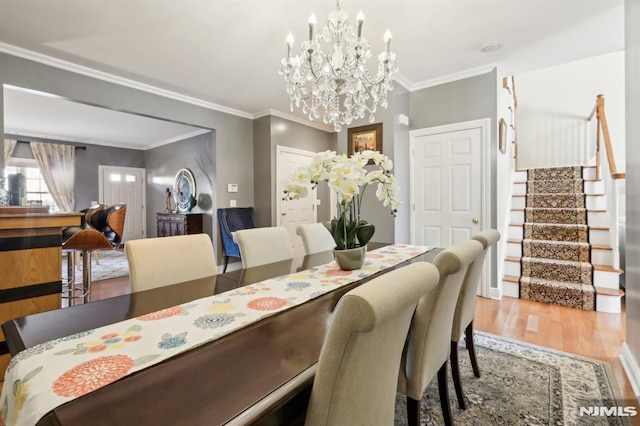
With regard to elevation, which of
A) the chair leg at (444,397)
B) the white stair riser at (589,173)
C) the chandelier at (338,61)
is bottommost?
the chair leg at (444,397)

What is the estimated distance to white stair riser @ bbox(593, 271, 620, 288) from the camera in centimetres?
299

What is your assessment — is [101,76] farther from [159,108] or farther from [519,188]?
[519,188]

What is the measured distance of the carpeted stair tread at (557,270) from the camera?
3127 millimetres

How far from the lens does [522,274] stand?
349cm

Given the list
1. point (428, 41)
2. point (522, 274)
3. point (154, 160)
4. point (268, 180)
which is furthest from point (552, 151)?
point (154, 160)

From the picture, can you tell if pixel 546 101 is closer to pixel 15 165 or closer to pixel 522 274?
pixel 522 274

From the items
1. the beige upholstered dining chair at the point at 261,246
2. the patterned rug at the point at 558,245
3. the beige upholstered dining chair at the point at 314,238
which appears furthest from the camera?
the patterned rug at the point at 558,245

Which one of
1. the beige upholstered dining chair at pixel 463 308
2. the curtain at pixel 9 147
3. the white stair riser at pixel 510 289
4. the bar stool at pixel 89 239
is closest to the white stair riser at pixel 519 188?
the white stair riser at pixel 510 289

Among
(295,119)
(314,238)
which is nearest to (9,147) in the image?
(295,119)

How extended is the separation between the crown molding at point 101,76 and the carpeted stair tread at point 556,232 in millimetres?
4599

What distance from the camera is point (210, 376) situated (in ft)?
2.26

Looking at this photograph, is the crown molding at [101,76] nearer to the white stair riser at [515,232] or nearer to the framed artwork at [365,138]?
the framed artwork at [365,138]

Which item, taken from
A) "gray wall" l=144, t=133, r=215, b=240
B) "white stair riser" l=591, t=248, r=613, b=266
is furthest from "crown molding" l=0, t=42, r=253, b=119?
"white stair riser" l=591, t=248, r=613, b=266
